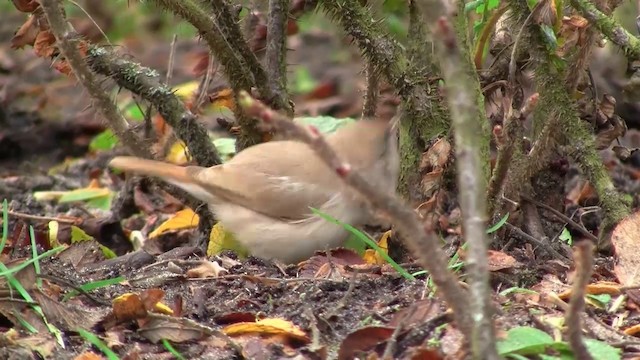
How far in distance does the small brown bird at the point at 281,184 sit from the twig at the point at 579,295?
199 cm

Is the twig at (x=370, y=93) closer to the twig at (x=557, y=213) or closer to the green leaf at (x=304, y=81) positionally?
the twig at (x=557, y=213)

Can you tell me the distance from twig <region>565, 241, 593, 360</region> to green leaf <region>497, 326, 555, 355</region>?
0.28m

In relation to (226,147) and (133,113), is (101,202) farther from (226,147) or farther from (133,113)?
(133,113)

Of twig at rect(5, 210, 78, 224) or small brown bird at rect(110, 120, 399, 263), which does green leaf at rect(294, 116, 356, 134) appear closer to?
small brown bird at rect(110, 120, 399, 263)

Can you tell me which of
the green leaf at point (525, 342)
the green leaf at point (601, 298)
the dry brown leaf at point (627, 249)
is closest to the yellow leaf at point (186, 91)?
the dry brown leaf at point (627, 249)

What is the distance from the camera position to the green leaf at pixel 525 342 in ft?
8.82

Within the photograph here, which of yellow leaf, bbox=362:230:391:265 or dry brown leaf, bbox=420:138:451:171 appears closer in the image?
dry brown leaf, bbox=420:138:451:171

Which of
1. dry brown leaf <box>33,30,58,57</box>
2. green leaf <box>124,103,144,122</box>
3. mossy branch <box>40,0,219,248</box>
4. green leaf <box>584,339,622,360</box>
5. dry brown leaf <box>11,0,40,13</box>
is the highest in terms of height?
green leaf <box>124,103,144,122</box>

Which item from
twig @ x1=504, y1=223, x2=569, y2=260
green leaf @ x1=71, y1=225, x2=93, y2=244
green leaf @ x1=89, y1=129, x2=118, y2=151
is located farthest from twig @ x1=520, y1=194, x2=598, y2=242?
green leaf @ x1=89, y1=129, x2=118, y2=151

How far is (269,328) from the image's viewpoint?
316 cm

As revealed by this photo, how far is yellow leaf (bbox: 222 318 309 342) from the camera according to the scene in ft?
10.3

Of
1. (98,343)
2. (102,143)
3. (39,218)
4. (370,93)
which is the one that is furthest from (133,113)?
(98,343)

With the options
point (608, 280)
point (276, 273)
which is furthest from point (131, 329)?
point (608, 280)

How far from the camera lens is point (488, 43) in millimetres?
4215
